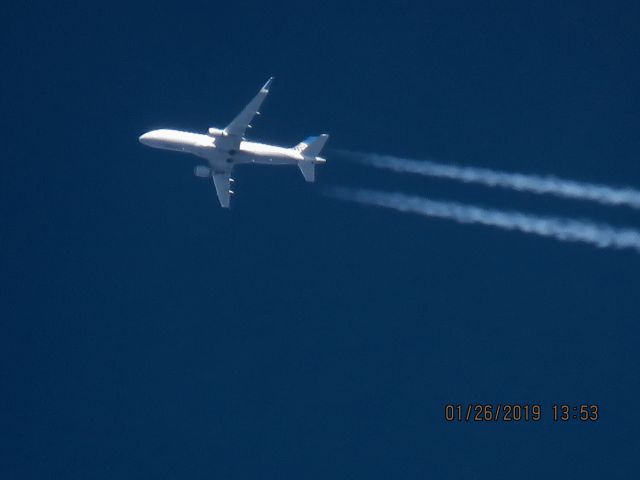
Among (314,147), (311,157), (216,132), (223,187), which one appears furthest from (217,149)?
(314,147)

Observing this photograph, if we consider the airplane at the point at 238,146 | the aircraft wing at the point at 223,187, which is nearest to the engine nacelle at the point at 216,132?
the airplane at the point at 238,146

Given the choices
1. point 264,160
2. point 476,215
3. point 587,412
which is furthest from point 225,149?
point 587,412

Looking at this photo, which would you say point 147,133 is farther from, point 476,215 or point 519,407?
point 519,407

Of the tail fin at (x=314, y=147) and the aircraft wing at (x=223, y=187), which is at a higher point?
the tail fin at (x=314, y=147)

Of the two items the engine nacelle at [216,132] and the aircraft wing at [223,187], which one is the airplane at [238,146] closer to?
the engine nacelle at [216,132]

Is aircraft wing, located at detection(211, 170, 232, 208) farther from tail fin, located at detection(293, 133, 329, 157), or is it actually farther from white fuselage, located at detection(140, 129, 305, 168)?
tail fin, located at detection(293, 133, 329, 157)

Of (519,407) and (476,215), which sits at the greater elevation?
(476,215)
